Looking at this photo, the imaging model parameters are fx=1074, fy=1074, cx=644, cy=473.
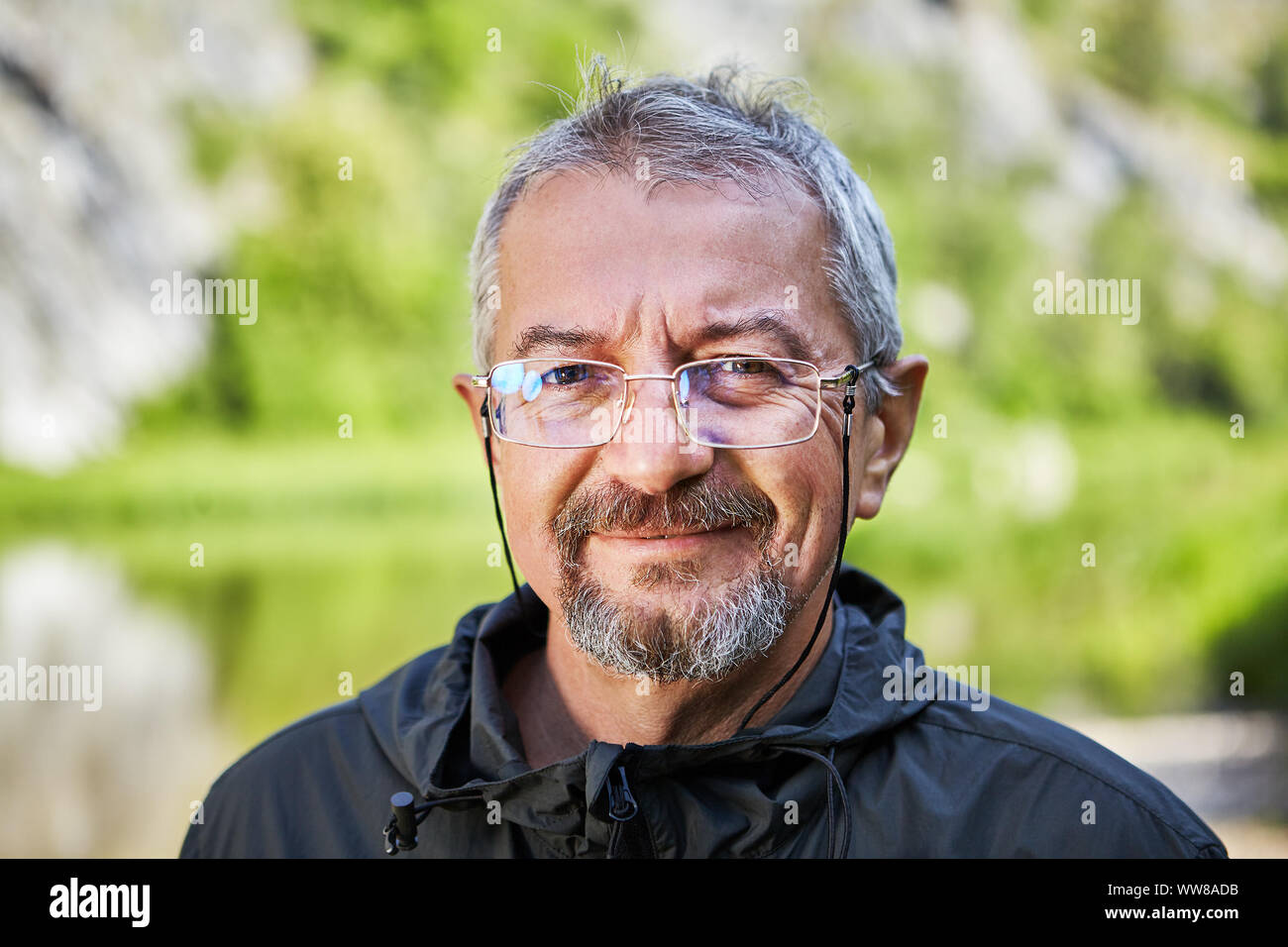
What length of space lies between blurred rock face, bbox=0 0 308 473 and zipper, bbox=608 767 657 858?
6093 mm

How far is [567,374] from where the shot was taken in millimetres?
1411

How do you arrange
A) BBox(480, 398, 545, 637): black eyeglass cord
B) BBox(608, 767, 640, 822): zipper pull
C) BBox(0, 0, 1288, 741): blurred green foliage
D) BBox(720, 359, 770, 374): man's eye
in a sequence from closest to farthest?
BBox(608, 767, 640, 822): zipper pull, BBox(720, 359, 770, 374): man's eye, BBox(480, 398, 545, 637): black eyeglass cord, BBox(0, 0, 1288, 741): blurred green foliage

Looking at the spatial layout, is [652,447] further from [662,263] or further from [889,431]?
[889,431]

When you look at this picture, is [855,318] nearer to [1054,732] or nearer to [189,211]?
[1054,732]

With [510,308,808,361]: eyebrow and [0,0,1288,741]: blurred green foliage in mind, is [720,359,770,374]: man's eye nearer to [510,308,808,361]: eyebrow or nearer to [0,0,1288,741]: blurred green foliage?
[510,308,808,361]: eyebrow

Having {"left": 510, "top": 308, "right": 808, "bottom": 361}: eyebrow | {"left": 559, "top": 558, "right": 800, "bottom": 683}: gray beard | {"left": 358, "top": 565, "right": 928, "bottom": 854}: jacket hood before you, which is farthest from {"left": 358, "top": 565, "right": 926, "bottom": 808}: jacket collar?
{"left": 510, "top": 308, "right": 808, "bottom": 361}: eyebrow

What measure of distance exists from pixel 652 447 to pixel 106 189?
657cm

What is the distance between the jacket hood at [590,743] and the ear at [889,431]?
16 cm

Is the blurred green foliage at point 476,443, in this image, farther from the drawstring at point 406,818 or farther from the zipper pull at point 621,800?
the zipper pull at point 621,800

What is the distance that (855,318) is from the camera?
151 centimetres

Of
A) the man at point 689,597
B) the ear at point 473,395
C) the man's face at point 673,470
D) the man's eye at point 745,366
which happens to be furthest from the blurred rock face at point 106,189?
the man's eye at point 745,366

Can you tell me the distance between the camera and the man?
1334mm

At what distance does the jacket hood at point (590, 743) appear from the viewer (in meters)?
1.31
